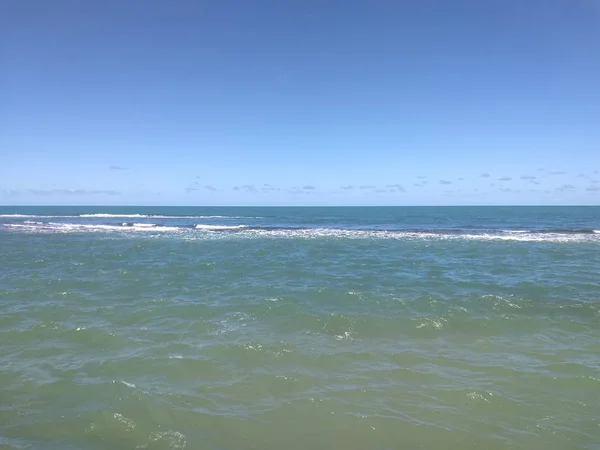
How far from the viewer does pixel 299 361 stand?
326 inches

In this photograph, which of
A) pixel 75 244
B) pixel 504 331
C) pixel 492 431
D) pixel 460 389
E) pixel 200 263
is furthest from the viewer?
pixel 75 244

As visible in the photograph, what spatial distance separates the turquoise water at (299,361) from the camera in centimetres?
583

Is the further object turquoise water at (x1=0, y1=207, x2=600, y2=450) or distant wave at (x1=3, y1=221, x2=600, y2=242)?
distant wave at (x1=3, y1=221, x2=600, y2=242)

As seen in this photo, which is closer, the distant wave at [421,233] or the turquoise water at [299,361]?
the turquoise water at [299,361]

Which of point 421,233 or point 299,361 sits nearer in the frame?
point 299,361

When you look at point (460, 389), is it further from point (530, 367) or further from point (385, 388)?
point (530, 367)

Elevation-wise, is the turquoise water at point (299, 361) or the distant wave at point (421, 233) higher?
the distant wave at point (421, 233)

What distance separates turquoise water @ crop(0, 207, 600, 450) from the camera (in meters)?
5.83

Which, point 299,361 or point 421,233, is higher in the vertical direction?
point 421,233

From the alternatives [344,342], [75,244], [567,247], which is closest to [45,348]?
[344,342]

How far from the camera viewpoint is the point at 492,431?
19.2 ft

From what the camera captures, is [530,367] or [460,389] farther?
[530,367]

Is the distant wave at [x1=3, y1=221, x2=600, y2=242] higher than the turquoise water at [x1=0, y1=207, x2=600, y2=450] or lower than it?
higher

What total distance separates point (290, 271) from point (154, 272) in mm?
7254
